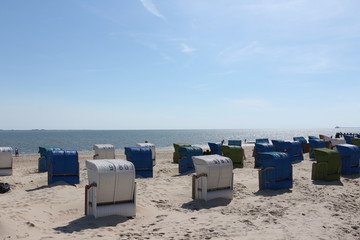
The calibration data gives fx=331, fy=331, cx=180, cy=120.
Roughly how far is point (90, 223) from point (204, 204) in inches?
161

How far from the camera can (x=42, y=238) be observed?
25.2 feet

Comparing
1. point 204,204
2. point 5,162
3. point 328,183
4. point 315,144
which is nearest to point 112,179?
point 204,204

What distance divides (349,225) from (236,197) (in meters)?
4.42

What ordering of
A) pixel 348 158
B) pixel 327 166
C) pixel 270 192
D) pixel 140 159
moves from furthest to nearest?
1. pixel 348 158
2. pixel 140 159
3. pixel 327 166
4. pixel 270 192

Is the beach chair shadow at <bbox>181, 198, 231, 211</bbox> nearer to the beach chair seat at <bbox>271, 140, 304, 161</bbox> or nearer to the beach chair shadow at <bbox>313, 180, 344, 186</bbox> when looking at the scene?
the beach chair shadow at <bbox>313, 180, 344, 186</bbox>

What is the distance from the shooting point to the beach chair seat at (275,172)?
545 inches

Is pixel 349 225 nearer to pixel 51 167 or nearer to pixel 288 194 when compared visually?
pixel 288 194

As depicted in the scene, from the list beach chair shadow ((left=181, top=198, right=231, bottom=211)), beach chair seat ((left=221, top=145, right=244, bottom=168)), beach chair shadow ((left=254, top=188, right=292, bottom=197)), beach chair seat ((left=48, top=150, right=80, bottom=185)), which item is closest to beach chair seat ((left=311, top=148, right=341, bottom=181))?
beach chair shadow ((left=254, top=188, right=292, bottom=197))

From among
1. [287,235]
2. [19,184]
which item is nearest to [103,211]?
[287,235]

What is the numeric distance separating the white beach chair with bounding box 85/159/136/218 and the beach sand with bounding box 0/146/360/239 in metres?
0.30

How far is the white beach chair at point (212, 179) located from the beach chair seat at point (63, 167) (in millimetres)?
6458

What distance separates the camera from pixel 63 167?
15398 millimetres

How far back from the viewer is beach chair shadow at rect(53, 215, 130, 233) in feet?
27.9

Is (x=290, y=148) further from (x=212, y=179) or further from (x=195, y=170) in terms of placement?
(x=212, y=179)
